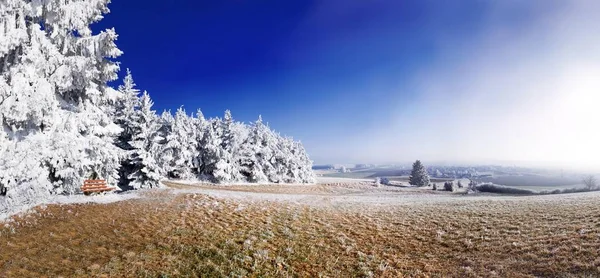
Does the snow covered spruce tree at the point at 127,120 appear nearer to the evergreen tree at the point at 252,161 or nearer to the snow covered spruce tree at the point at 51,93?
the snow covered spruce tree at the point at 51,93

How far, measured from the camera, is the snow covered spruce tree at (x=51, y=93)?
12.8 m

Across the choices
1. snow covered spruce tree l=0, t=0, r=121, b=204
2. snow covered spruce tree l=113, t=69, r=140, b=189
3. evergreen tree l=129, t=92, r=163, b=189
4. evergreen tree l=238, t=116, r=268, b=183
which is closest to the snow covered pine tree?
snow covered spruce tree l=0, t=0, r=121, b=204

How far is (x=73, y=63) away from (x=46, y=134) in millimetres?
3978

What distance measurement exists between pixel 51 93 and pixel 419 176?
214ft

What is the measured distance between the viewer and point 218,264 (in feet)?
29.8

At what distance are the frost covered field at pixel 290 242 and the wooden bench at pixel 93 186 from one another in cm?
222

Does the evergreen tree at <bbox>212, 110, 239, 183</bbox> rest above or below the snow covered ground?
above

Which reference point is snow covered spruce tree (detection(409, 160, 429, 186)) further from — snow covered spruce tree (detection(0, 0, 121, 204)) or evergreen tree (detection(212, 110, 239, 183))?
snow covered spruce tree (detection(0, 0, 121, 204))

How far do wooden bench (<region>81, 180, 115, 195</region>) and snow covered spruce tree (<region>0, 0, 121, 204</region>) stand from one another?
38 cm

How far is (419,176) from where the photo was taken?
63.9 m

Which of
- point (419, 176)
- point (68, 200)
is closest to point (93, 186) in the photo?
point (68, 200)

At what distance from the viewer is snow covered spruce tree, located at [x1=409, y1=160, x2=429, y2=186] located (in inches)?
2498

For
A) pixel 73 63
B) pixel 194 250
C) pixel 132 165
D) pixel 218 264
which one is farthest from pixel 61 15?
pixel 132 165

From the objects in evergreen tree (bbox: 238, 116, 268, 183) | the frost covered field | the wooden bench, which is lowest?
the frost covered field
